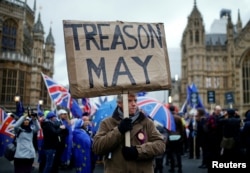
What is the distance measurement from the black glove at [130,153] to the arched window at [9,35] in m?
34.4

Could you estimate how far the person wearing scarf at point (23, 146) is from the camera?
622 centimetres

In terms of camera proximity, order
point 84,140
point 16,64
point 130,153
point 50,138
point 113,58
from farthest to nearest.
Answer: point 16,64, point 50,138, point 84,140, point 113,58, point 130,153

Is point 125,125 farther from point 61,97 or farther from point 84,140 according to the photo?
point 61,97

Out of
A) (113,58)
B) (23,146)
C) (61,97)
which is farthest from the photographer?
(61,97)

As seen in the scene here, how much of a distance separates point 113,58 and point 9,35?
114 feet

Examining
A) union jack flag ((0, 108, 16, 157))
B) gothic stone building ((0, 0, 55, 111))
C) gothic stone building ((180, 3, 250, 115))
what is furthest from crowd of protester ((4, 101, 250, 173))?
gothic stone building ((180, 3, 250, 115))

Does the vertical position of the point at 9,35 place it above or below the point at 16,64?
above

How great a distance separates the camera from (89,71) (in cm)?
324

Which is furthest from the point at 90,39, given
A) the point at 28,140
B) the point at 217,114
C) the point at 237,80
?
the point at 237,80

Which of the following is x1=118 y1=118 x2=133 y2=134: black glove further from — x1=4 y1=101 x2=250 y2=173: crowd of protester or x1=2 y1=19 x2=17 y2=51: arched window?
x1=2 y1=19 x2=17 y2=51: arched window

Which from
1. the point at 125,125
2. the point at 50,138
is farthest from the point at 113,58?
the point at 50,138

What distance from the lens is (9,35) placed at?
35062 millimetres

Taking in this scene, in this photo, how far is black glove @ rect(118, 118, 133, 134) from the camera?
2.93 meters

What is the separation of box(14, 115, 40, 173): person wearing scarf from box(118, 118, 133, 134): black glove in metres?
3.81
